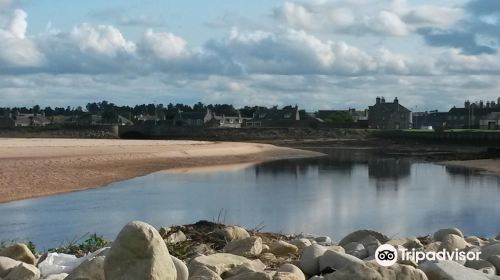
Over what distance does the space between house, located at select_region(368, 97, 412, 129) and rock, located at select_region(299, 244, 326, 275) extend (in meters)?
129

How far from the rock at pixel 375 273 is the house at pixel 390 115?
130039 millimetres

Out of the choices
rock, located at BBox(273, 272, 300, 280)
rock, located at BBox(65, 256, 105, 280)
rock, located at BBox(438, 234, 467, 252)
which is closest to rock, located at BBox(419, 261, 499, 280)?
rock, located at BBox(273, 272, 300, 280)

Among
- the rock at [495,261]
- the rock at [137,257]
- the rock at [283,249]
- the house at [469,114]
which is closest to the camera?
the rock at [137,257]

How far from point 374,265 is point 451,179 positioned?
35276mm

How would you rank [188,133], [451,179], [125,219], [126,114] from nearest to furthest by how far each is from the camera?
[125,219], [451,179], [188,133], [126,114]

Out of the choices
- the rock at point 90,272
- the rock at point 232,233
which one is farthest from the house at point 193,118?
the rock at point 90,272

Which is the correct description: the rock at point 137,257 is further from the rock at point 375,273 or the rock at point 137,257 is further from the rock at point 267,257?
the rock at point 267,257

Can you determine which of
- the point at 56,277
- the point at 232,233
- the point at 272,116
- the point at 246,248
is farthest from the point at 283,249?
the point at 272,116

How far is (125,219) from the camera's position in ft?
67.9

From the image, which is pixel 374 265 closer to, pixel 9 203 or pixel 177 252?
pixel 177 252

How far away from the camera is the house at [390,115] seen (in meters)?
135

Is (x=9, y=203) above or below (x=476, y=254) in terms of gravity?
below

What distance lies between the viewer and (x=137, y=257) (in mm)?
4840

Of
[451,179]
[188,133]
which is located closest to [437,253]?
[451,179]
